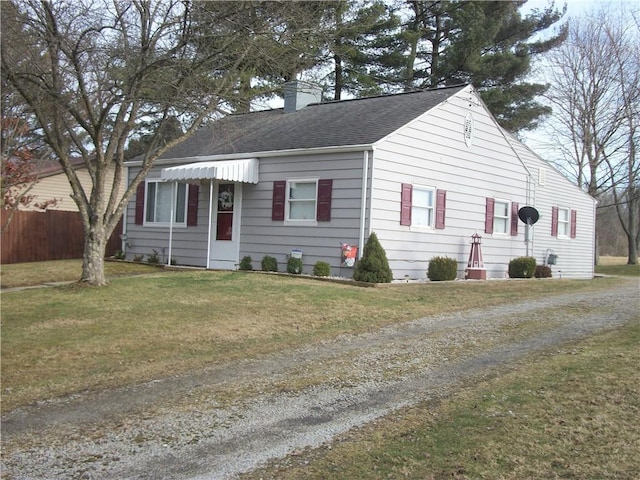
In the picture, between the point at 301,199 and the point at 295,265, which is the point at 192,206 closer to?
the point at 301,199

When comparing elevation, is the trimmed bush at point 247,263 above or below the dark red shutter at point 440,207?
below

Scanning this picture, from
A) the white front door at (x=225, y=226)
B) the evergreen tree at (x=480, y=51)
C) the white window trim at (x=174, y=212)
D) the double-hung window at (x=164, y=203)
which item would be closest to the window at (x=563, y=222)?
the evergreen tree at (x=480, y=51)

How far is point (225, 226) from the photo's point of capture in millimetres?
16656

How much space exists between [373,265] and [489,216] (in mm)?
6138

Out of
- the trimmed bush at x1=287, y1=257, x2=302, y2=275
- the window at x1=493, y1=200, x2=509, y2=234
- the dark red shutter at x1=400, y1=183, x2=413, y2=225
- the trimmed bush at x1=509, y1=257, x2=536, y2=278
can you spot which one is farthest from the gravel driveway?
the window at x1=493, y1=200, x2=509, y2=234

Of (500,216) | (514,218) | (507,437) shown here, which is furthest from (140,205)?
(507,437)

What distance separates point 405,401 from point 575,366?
1962 mm

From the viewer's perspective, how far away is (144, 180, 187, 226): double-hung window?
18.0 meters

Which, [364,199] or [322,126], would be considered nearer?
[364,199]

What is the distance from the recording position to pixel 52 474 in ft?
13.3

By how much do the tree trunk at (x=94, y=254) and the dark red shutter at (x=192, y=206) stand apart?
616cm

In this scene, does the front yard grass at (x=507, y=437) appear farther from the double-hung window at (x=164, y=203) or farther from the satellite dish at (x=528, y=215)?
the double-hung window at (x=164, y=203)

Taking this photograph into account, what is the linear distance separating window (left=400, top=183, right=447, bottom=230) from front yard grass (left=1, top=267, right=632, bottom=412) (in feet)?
7.28

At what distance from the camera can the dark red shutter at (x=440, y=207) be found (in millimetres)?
15781
